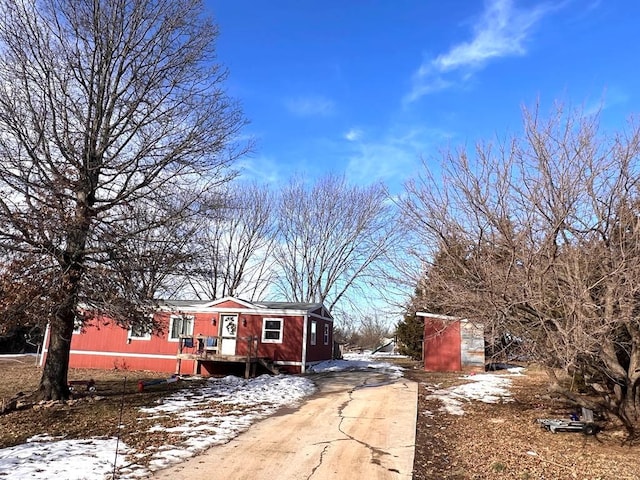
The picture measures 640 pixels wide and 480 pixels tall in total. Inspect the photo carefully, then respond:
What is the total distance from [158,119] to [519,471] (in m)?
10.3

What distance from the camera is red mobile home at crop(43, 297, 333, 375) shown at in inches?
774

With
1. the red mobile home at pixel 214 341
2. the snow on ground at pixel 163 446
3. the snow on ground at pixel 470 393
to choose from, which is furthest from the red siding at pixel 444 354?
the snow on ground at pixel 163 446

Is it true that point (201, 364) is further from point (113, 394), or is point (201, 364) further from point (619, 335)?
point (619, 335)

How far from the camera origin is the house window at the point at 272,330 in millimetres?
19969

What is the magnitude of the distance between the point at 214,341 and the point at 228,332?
30.9 inches

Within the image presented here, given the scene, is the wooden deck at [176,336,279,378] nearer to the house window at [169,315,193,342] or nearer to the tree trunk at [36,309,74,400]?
the house window at [169,315,193,342]

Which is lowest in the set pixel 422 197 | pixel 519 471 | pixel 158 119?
pixel 519 471

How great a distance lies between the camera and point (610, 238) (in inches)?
298

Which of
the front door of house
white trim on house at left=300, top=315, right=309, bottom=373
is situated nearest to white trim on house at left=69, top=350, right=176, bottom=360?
the front door of house

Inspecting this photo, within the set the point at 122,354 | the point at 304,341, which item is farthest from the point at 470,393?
the point at 122,354

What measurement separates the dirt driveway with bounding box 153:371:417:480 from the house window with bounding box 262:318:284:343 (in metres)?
8.24

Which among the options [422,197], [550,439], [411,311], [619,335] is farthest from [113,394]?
[619,335]

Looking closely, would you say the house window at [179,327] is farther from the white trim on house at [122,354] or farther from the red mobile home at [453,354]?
the red mobile home at [453,354]

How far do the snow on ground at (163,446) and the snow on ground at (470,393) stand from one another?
3.60 meters
